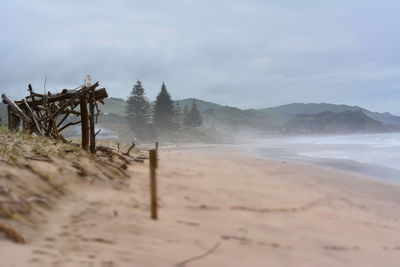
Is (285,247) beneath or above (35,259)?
beneath

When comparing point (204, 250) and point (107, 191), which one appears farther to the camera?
point (107, 191)

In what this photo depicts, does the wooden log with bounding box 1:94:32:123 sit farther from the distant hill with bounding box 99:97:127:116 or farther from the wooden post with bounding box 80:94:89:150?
the distant hill with bounding box 99:97:127:116

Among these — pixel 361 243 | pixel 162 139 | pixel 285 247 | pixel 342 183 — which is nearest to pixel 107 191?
pixel 285 247

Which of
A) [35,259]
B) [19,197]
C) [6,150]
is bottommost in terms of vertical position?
[35,259]

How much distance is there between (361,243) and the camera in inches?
174

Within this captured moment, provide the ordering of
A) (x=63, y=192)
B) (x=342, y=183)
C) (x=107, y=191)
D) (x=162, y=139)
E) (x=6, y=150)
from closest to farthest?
1. (x=63, y=192)
2. (x=107, y=191)
3. (x=6, y=150)
4. (x=342, y=183)
5. (x=162, y=139)

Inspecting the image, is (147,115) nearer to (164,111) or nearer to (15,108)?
(164,111)

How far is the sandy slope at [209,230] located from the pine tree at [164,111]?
63.9 metres

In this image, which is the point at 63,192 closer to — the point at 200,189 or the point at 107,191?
the point at 107,191

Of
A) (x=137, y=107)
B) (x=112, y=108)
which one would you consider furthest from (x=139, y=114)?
(x=112, y=108)

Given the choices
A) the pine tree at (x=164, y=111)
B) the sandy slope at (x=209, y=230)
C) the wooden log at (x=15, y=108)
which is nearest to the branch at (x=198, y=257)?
the sandy slope at (x=209, y=230)

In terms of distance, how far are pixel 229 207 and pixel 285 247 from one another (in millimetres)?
1734

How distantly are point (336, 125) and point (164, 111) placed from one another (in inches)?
4002

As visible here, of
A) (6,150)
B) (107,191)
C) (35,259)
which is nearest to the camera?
(35,259)
